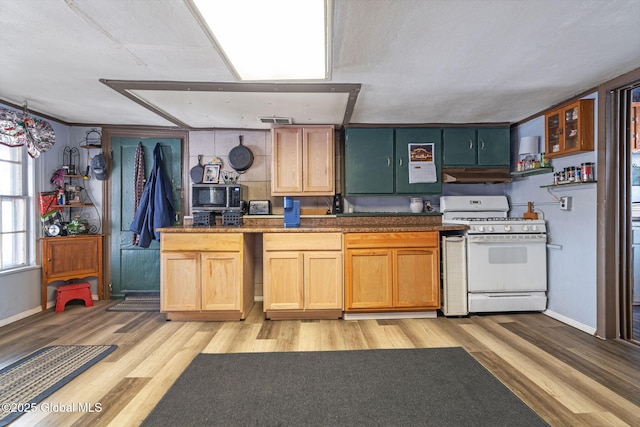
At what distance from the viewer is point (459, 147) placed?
3.67 metres

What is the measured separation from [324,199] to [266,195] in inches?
29.4

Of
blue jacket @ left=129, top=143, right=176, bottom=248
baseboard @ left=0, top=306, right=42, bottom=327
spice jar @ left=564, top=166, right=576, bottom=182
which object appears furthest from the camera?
blue jacket @ left=129, top=143, right=176, bottom=248

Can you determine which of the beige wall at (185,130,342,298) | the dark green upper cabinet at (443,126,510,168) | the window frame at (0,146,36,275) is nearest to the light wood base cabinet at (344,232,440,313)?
the beige wall at (185,130,342,298)

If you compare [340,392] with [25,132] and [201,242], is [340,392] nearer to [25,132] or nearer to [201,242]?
[201,242]

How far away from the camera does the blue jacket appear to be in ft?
11.9

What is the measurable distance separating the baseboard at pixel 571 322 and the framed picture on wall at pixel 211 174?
4.01 m

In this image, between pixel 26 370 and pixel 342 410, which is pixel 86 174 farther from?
pixel 342 410

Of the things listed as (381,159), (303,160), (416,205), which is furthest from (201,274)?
(416,205)

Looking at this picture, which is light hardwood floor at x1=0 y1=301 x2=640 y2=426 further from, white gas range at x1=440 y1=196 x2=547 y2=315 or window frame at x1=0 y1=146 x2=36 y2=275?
window frame at x1=0 y1=146 x2=36 y2=275

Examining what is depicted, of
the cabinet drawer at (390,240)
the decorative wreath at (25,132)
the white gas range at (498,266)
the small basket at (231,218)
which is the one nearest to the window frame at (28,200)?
the decorative wreath at (25,132)

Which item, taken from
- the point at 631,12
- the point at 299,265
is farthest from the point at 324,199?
the point at 631,12

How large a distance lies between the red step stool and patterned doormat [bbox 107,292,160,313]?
33cm

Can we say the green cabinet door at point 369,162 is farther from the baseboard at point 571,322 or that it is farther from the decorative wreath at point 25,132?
the decorative wreath at point 25,132

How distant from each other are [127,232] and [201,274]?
1.58 metres
